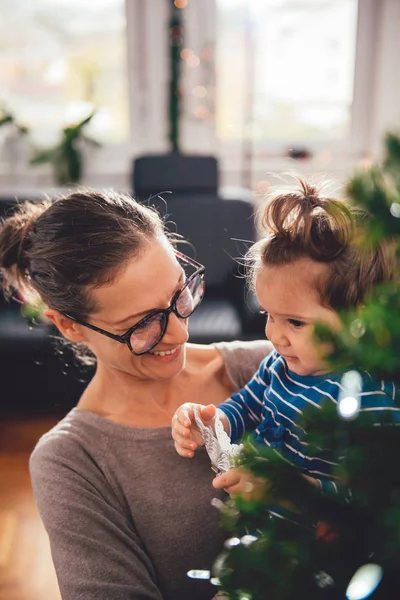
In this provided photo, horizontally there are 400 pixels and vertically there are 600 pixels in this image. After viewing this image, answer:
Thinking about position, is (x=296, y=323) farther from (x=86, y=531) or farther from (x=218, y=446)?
(x=86, y=531)

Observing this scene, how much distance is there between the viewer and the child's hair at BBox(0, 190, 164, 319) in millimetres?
980

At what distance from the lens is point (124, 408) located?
1.05m

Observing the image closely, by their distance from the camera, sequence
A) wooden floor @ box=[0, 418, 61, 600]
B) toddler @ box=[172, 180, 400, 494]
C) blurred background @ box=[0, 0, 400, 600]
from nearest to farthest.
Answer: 1. toddler @ box=[172, 180, 400, 494]
2. wooden floor @ box=[0, 418, 61, 600]
3. blurred background @ box=[0, 0, 400, 600]

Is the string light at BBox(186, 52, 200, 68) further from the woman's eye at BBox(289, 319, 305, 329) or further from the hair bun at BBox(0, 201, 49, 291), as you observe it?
the woman's eye at BBox(289, 319, 305, 329)

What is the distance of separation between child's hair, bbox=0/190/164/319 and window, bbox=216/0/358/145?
12.7 ft

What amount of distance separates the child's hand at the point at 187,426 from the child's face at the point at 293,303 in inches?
7.0

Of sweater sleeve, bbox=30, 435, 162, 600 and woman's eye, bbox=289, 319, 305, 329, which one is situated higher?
woman's eye, bbox=289, 319, 305, 329

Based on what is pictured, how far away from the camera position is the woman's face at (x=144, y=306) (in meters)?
0.96

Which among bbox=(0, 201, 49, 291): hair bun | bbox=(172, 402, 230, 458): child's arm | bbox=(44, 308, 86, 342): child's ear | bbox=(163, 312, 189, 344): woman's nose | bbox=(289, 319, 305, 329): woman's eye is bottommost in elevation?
bbox=(172, 402, 230, 458): child's arm

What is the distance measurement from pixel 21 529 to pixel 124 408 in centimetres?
152

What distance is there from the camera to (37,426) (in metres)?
2.89

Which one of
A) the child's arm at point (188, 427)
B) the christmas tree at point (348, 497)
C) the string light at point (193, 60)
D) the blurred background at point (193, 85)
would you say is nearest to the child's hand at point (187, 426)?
the child's arm at point (188, 427)

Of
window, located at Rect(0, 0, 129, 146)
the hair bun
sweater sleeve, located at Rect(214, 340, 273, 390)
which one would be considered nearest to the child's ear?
the hair bun

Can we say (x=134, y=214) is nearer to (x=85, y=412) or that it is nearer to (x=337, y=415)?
(x=85, y=412)
